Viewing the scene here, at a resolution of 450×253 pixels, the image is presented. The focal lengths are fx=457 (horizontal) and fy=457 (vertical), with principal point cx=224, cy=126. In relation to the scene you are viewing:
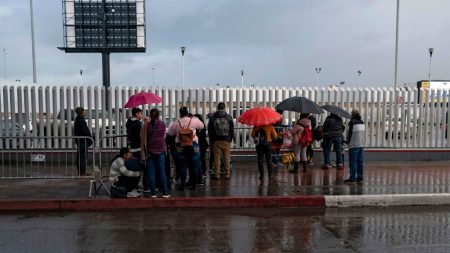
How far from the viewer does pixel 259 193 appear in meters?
9.43

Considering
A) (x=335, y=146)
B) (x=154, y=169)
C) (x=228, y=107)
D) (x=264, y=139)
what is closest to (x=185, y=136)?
(x=154, y=169)

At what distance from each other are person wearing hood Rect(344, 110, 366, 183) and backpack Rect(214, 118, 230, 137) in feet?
9.68

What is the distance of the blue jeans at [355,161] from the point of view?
10594 millimetres

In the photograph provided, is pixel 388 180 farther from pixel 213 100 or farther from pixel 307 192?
pixel 213 100

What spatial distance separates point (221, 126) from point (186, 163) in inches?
54.3

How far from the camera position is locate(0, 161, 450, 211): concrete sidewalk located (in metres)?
8.85

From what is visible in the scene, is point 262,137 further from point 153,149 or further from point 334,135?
point 334,135

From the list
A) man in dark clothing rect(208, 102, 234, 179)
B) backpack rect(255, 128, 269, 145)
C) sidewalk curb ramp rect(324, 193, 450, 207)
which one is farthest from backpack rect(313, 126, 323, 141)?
sidewalk curb ramp rect(324, 193, 450, 207)

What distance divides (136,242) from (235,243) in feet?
4.60

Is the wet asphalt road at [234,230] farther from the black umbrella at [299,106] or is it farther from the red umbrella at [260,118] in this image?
the black umbrella at [299,106]

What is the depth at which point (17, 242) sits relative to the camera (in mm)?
6520

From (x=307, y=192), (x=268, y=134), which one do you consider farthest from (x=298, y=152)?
(x=307, y=192)

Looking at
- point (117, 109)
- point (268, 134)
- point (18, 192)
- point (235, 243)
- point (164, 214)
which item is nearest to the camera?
point (235, 243)

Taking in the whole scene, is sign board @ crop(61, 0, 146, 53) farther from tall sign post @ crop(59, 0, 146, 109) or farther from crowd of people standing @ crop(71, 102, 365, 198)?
crowd of people standing @ crop(71, 102, 365, 198)
